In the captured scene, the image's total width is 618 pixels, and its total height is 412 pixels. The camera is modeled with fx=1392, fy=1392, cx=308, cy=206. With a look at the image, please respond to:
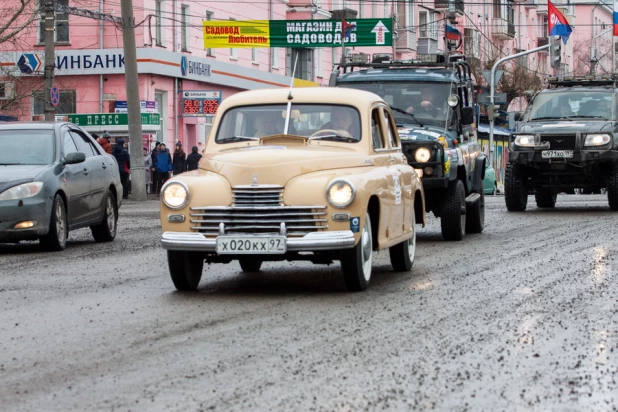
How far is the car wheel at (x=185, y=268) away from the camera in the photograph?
37.5ft

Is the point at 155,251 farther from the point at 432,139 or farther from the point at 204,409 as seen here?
the point at 204,409

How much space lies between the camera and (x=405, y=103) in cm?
1875

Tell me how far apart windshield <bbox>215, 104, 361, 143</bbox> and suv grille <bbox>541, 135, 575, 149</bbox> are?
1300 centimetres

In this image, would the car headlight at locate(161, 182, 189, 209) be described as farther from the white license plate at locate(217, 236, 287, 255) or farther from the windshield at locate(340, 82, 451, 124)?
the windshield at locate(340, 82, 451, 124)

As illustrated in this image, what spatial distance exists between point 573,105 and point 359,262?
52.6ft

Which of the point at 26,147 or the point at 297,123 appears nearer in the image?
the point at 297,123

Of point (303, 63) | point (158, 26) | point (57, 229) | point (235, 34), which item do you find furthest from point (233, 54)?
point (57, 229)

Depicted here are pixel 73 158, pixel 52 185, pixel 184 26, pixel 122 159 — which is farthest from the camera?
pixel 184 26

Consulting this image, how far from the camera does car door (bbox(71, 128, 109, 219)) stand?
18.1m

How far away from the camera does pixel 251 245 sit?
10.8m

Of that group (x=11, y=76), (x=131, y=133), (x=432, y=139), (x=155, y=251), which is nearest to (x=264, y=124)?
(x=155, y=251)

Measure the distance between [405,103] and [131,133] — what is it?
18667 millimetres

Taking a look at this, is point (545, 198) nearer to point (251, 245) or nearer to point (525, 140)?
point (525, 140)

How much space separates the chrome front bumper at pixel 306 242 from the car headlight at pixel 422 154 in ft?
22.8
